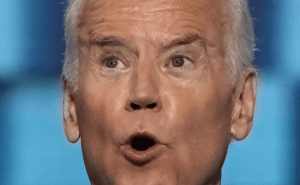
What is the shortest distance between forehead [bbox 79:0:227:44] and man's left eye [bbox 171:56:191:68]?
0.26 feet

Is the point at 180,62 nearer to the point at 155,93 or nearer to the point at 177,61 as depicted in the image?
the point at 177,61

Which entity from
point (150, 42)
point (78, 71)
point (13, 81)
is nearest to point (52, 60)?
point (13, 81)

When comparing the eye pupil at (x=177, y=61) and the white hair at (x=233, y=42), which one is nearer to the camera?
the eye pupil at (x=177, y=61)

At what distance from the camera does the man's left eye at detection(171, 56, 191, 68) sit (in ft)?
4.91

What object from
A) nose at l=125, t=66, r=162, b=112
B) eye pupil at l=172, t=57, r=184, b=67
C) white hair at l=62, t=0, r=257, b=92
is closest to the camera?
nose at l=125, t=66, r=162, b=112

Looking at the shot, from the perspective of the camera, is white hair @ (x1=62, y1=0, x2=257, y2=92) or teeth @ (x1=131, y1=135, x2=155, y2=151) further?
white hair @ (x1=62, y1=0, x2=257, y2=92)

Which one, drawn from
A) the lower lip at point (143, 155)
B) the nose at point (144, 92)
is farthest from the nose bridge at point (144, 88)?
the lower lip at point (143, 155)

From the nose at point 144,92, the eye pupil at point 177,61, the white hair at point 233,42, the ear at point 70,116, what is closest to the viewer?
the nose at point 144,92

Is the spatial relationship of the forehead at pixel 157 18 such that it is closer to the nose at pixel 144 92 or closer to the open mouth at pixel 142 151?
the nose at pixel 144 92

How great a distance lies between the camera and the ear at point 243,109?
1.64m

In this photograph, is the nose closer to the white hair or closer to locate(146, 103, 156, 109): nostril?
locate(146, 103, 156, 109): nostril

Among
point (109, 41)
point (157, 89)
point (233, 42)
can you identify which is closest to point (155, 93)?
point (157, 89)

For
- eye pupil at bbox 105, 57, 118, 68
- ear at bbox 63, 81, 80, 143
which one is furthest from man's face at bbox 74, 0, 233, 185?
ear at bbox 63, 81, 80, 143

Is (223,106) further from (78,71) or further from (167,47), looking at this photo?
(78,71)
